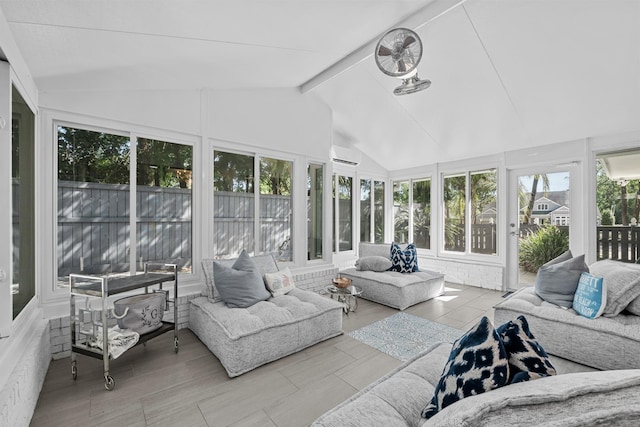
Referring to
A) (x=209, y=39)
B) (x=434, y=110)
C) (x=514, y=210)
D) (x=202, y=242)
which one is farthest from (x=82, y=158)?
(x=514, y=210)

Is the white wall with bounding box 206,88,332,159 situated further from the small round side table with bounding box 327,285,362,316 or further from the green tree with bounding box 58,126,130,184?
the small round side table with bounding box 327,285,362,316

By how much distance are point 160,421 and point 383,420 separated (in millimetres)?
1421

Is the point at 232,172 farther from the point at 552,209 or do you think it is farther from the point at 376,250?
the point at 552,209

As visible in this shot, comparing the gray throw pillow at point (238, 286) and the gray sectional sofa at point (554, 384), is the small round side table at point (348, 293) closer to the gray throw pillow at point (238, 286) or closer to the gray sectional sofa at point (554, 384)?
the gray throw pillow at point (238, 286)

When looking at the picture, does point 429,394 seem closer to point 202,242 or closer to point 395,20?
point 202,242

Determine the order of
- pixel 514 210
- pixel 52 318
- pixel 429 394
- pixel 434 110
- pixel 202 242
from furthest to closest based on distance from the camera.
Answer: pixel 514 210 → pixel 434 110 → pixel 202 242 → pixel 52 318 → pixel 429 394

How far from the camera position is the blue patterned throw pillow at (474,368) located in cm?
96

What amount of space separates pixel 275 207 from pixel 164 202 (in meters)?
1.47

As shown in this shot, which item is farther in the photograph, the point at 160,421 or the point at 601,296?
the point at 601,296

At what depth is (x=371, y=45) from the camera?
3.05 m

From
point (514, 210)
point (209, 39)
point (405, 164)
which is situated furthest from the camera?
point (405, 164)

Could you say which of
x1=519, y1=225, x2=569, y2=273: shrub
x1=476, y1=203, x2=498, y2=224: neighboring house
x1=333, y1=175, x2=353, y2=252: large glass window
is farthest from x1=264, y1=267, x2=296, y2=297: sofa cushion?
x1=519, y1=225, x2=569, y2=273: shrub

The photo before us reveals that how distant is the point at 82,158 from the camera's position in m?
2.70

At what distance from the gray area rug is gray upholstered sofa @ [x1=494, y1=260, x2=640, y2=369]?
65 cm
